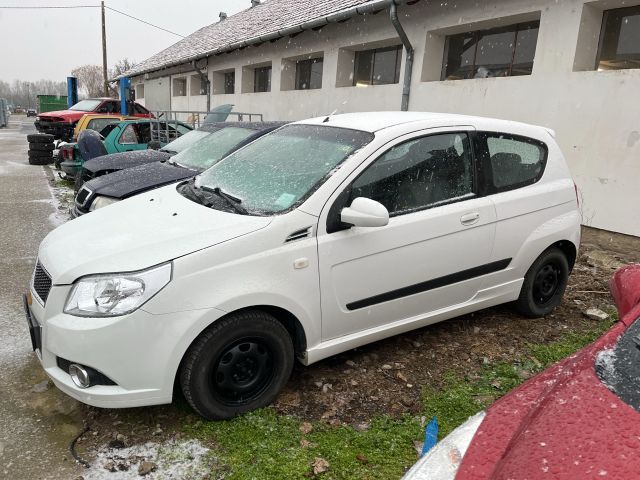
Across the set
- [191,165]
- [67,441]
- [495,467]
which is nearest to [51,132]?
[191,165]

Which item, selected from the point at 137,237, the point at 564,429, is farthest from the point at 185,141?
the point at 564,429

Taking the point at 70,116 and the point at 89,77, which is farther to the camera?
the point at 89,77

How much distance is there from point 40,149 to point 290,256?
14001 mm

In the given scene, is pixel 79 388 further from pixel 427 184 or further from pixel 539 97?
pixel 539 97

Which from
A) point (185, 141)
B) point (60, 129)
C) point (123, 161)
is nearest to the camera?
point (123, 161)

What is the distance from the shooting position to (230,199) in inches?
118

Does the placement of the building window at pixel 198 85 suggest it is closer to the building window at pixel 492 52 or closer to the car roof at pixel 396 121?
the building window at pixel 492 52

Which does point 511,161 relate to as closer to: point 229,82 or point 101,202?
point 101,202

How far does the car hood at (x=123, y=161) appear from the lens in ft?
22.2

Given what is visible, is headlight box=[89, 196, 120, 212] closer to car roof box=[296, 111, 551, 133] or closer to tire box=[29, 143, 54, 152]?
car roof box=[296, 111, 551, 133]

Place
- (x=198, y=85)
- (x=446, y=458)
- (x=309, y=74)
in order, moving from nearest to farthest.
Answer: (x=446, y=458), (x=309, y=74), (x=198, y=85)

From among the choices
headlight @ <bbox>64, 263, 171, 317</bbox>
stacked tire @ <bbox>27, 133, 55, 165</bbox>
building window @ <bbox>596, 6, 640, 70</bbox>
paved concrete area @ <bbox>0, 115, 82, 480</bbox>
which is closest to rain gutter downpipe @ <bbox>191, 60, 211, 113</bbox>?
stacked tire @ <bbox>27, 133, 55, 165</bbox>

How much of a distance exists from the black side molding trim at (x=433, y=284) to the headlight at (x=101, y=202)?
3.15m

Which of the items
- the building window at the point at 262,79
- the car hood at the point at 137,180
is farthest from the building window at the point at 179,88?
the car hood at the point at 137,180
